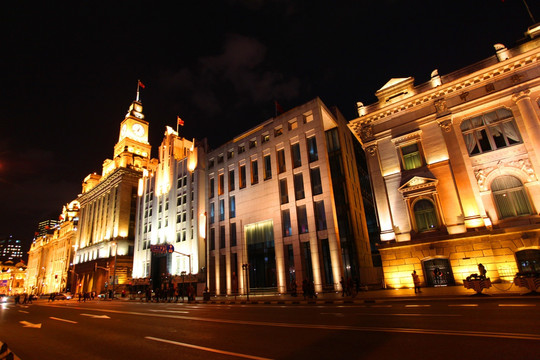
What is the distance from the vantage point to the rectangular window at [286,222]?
36.7 m

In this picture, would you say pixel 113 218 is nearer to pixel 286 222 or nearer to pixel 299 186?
pixel 286 222

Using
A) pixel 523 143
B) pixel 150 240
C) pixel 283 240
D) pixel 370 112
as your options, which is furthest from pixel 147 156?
pixel 523 143

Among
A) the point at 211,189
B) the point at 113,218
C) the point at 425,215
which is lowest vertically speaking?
the point at 425,215

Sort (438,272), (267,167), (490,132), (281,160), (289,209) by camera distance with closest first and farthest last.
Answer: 1. (438,272)
2. (490,132)
3. (289,209)
4. (281,160)
5. (267,167)

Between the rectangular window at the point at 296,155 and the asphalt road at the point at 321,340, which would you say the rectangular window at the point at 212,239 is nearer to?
the rectangular window at the point at 296,155

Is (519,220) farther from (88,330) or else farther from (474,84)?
(88,330)

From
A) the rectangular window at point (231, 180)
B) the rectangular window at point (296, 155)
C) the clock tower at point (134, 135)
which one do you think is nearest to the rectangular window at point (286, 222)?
the rectangular window at point (296, 155)

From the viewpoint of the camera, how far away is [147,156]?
98250 millimetres

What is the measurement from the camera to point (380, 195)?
91.2ft

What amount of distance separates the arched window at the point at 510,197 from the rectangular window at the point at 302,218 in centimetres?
1888

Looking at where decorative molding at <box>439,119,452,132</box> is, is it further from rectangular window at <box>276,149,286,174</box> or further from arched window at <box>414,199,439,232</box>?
rectangular window at <box>276,149,286,174</box>

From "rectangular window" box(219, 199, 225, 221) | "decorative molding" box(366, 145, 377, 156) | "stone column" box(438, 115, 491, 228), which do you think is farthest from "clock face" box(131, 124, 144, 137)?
"stone column" box(438, 115, 491, 228)

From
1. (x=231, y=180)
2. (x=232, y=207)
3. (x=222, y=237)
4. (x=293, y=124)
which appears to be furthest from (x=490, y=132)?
(x=222, y=237)

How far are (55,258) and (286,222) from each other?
116 metres
